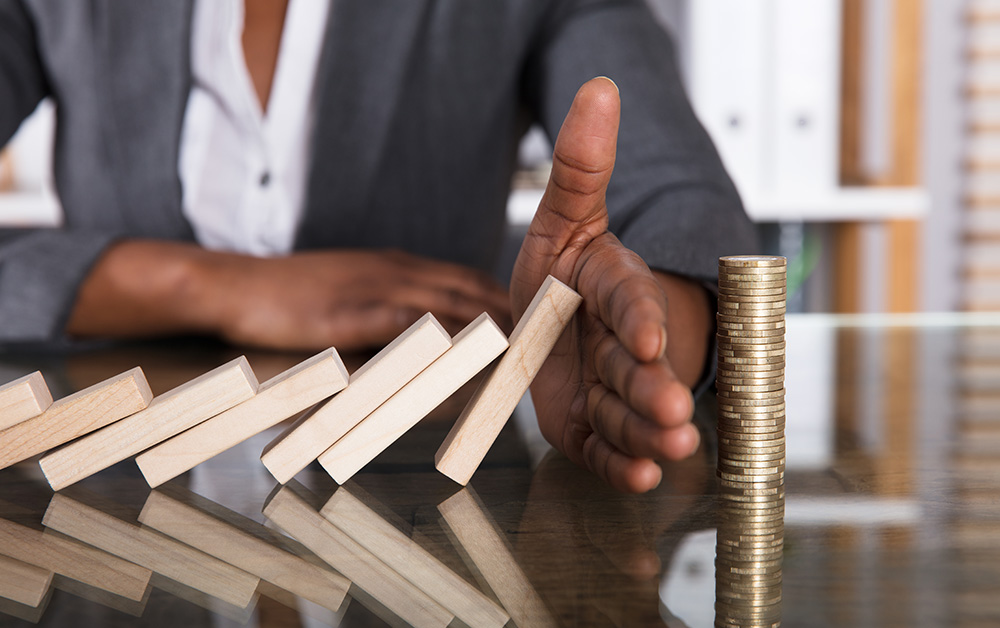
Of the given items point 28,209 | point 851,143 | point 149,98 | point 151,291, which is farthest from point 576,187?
point 28,209

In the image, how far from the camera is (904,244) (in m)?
2.47

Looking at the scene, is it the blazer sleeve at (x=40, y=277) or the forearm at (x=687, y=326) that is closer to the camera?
the forearm at (x=687, y=326)

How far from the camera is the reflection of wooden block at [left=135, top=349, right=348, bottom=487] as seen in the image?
0.39 m

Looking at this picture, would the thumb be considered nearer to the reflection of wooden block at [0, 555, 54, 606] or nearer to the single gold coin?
the single gold coin

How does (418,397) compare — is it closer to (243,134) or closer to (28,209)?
(243,134)

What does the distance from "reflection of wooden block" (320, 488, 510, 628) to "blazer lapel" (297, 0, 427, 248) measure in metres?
0.73

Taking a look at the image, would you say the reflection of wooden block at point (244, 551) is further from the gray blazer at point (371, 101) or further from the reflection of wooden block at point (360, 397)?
the gray blazer at point (371, 101)

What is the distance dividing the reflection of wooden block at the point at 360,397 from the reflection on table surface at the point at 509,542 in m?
0.02

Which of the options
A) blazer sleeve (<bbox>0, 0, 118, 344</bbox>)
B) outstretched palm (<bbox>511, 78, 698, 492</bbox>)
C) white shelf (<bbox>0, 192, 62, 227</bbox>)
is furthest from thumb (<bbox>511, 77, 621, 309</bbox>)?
white shelf (<bbox>0, 192, 62, 227</bbox>)

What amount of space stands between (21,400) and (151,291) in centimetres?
47

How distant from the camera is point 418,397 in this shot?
1.32 ft

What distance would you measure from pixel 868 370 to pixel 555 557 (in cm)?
53

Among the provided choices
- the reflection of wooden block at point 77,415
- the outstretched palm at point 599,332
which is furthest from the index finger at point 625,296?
the reflection of wooden block at point 77,415

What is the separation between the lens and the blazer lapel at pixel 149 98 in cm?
102
